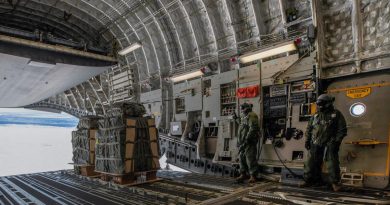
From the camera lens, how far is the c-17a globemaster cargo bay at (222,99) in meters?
5.66

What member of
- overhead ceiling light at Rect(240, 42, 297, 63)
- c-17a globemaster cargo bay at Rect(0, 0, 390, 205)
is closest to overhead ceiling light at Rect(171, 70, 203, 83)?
c-17a globemaster cargo bay at Rect(0, 0, 390, 205)

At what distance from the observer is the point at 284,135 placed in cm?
725

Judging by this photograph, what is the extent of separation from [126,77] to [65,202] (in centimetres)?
971

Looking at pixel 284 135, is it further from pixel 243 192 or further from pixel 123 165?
A: pixel 123 165

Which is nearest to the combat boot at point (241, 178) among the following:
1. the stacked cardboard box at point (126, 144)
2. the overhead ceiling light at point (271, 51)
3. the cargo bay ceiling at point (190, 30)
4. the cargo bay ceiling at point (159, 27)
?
the stacked cardboard box at point (126, 144)

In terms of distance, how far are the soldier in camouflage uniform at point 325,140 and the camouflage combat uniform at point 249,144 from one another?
1.23 metres

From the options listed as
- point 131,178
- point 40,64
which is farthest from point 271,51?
point 40,64

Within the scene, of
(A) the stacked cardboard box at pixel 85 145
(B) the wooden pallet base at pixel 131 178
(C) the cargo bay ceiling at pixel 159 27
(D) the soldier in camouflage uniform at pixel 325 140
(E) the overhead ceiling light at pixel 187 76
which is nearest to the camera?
(D) the soldier in camouflage uniform at pixel 325 140

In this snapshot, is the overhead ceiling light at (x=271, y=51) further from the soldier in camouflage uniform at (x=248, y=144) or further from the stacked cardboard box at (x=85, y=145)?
the stacked cardboard box at (x=85, y=145)

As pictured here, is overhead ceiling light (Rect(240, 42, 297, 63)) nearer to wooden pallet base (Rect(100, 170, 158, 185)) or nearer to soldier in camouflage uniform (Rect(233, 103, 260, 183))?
soldier in camouflage uniform (Rect(233, 103, 260, 183))

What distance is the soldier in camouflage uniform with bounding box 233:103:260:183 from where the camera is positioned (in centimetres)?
670

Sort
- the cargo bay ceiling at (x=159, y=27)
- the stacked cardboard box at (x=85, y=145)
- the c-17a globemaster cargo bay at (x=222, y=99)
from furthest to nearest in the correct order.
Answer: the cargo bay ceiling at (x=159, y=27), the stacked cardboard box at (x=85, y=145), the c-17a globemaster cargo bay at (x=222, y=99)

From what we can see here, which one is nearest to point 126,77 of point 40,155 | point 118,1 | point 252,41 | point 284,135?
point 118,1

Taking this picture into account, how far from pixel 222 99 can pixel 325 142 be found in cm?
411
